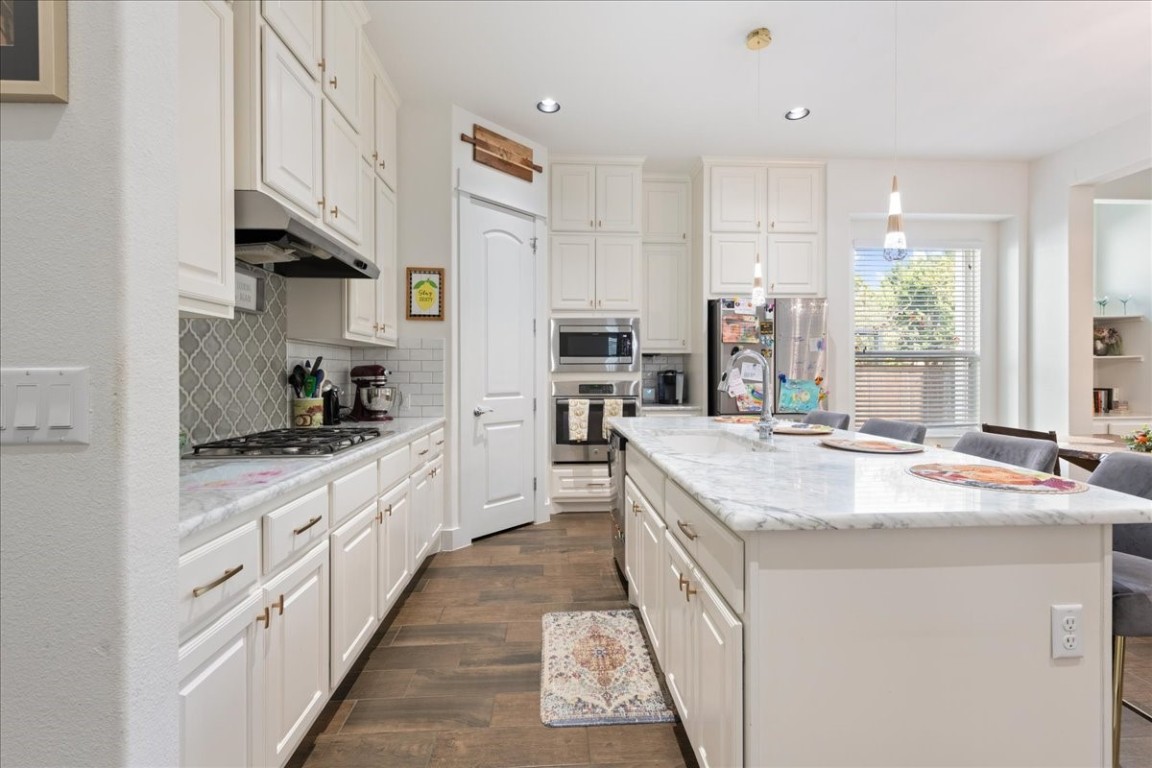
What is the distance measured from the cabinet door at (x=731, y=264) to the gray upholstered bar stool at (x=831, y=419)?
162cm

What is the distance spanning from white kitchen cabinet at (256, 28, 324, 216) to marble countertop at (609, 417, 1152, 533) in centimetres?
162

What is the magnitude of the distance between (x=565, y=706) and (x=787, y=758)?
3.12ft

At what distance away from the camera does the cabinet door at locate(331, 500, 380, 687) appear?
1660 millimetres

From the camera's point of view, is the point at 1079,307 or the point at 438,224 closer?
the point at 438,224

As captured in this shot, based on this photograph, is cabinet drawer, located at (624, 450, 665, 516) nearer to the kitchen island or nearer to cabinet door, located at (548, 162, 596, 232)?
the kitchen island

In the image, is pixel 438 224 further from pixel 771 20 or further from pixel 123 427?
pixel 123 427

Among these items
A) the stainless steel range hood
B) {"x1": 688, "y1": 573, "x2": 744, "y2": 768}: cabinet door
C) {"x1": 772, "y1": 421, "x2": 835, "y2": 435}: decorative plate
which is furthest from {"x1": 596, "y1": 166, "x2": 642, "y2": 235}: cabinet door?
{"x1": 688, "y1": 573, "x2": 744, "y2": 768}: cabinet door

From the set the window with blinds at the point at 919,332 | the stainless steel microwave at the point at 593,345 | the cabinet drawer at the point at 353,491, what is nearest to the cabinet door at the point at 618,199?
the stainless steel microwave at the point at 593,345

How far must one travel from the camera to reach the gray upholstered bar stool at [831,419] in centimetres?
288

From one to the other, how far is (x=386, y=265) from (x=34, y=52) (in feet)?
7.82

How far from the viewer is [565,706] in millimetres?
1752

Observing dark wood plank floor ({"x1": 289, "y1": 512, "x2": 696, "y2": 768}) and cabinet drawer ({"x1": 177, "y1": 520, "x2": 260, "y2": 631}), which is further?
dark wood plank floor ({"x1": 289, "y1": 512, "x2": 696, "y2": 768})

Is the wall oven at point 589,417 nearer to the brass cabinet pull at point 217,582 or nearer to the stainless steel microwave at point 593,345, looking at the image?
the stainless steel microwave at point 593,345

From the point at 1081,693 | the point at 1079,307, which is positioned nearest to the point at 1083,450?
the point at 1079,307
